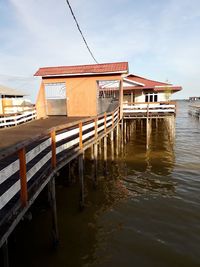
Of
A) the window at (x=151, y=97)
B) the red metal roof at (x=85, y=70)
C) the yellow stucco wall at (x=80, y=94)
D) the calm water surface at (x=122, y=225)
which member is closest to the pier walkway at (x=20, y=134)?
the calm water surface at (x=122, y=225)

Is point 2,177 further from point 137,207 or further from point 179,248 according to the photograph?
point 137,207

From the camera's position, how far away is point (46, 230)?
7.66 m

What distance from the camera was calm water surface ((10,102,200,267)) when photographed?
257 inches

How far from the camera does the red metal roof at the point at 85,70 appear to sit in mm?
17453

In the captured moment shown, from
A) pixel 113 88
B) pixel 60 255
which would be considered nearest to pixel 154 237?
pixel 60 255

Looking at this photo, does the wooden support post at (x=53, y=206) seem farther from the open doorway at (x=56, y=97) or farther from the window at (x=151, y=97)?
the window at (x=151, y=97)

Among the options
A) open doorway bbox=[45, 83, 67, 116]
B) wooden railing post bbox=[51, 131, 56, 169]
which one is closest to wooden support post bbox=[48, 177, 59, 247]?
wooden railing post bbox=[51, 131, 56, 169]

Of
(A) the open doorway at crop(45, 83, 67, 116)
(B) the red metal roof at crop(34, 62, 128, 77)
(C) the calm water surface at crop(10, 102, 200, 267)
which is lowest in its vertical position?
(C) the calm water surface at crop(10, 102, 200, 267)

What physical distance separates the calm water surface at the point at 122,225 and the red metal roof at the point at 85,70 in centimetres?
758

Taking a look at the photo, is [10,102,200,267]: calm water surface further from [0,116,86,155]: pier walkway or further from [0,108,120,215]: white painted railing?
[0,116,86,155]: pier walkway

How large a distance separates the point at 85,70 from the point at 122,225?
12678mm

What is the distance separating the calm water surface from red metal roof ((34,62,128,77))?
7584mm

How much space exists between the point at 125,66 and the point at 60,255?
45.7 ft

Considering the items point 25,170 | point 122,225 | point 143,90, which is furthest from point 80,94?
point 25,170
